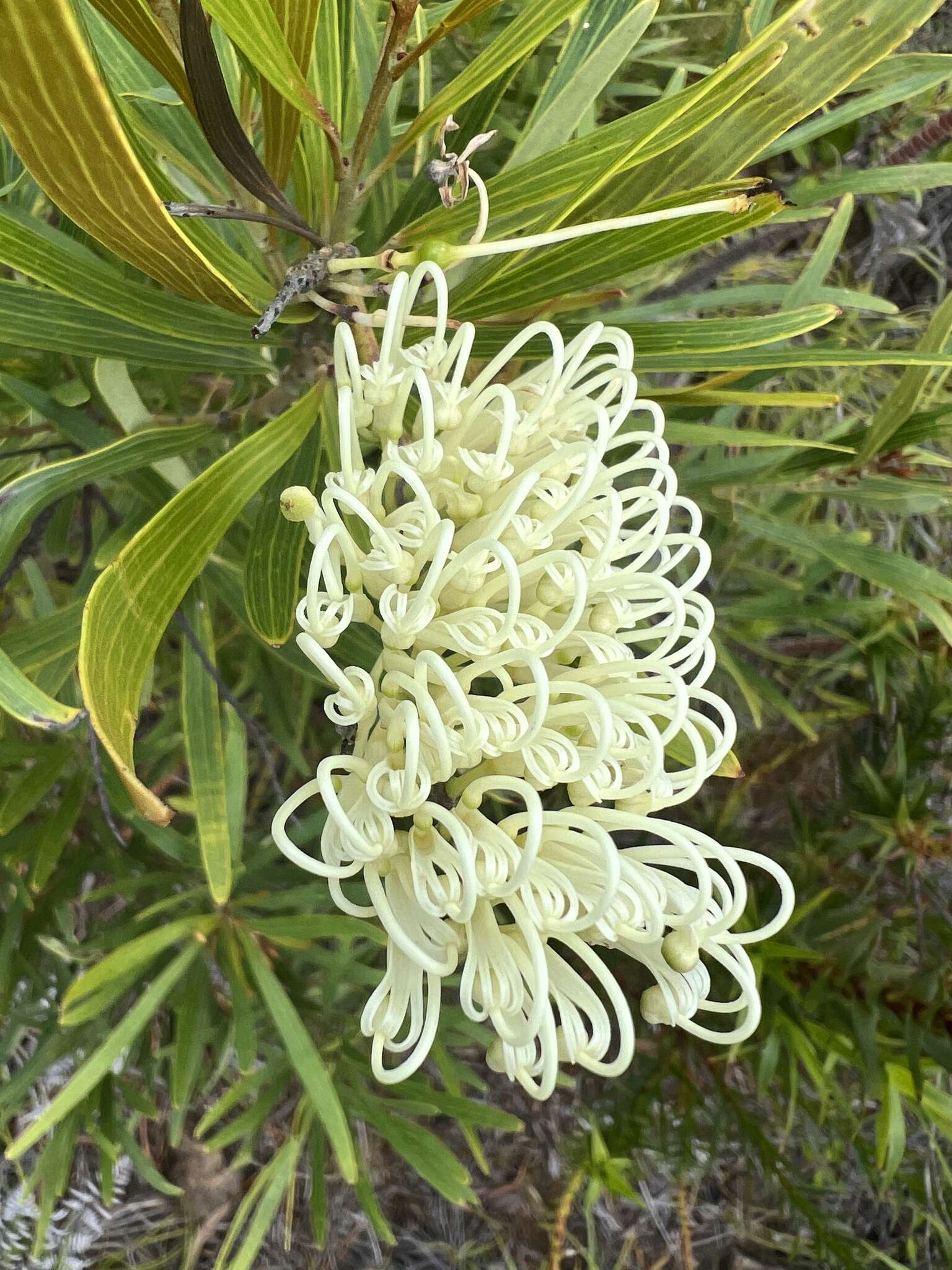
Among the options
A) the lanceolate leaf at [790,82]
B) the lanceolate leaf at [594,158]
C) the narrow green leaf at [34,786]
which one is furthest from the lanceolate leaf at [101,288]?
the narrow green leaf at [34,786]

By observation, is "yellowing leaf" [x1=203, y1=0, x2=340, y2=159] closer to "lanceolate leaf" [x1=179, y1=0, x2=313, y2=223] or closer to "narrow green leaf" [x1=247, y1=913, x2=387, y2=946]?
"lanceolate leaf" [x1=179, y1=0, x2=313, y2=223]

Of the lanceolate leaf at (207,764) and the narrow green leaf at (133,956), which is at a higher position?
the lanceolate leaf at (207,764)

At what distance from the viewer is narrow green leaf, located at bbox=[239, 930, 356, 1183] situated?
70cm

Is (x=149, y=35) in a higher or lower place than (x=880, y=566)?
higher

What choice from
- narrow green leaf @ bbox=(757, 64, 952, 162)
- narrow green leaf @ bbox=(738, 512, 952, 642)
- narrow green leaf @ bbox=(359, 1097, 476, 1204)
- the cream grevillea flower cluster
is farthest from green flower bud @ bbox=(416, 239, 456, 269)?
narrow green leaf @ bbox=(359, 1097, 476, 1204)

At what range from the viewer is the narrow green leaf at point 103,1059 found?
24.6 inches

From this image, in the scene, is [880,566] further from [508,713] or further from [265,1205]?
[265,1205]

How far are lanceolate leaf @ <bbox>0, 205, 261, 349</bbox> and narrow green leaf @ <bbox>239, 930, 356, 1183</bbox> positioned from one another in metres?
0.57

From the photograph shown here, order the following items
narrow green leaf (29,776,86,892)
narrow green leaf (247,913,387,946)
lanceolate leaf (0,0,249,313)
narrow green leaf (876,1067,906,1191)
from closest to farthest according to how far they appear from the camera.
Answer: lanceolate leaf (0,0,249,313) → narrow green leaf (247,913,387,946) → narrow green leaf (29,776,86,892) → narrow green leaf (876,1067,906,1191)

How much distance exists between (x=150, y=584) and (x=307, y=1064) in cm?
54

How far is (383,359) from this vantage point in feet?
1.28

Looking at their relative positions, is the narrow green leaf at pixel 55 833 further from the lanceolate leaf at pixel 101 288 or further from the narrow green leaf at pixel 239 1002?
the lanceolate leaf at pixel 101 288

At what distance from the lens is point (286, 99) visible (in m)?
0.38

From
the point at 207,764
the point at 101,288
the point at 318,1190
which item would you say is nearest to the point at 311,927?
the point at 207,764
